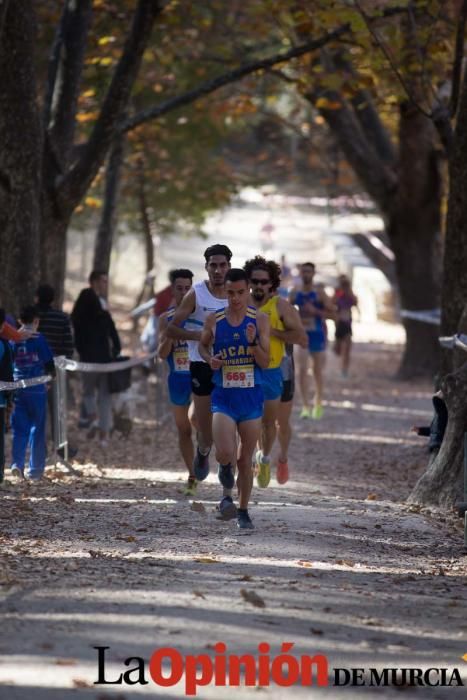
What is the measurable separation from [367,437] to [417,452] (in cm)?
168

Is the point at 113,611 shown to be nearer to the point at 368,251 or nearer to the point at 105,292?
the point at 105,292

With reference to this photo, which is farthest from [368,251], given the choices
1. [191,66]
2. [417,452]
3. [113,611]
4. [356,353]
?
[113,611]

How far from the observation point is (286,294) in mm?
21188

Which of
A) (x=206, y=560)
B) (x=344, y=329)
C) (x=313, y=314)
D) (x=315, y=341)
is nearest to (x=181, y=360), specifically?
(x=206, y=560)

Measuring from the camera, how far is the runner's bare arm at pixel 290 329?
1235cm

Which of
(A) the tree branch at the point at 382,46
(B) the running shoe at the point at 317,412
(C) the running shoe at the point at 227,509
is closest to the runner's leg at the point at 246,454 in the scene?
(C) the running shoe at the point at 227,509

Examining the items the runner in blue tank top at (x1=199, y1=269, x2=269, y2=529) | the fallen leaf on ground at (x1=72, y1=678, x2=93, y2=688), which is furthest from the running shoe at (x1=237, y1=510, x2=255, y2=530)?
the fallen leaf on ground at (x1=72, y1=678, x2=93, y2=688)

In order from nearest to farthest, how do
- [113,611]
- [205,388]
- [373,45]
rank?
[113,611], [205,388], [373,45]

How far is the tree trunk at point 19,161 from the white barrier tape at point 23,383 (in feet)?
9.03

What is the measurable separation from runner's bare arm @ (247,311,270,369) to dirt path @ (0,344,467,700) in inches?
46.4

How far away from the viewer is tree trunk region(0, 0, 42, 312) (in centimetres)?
1573

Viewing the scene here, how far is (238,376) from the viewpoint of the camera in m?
10.4

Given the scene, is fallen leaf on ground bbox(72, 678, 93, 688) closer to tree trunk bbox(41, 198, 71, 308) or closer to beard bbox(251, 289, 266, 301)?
beard bbox(251, 289, 266, 301)

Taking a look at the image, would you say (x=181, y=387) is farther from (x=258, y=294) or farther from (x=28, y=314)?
(x=28, y=314)
